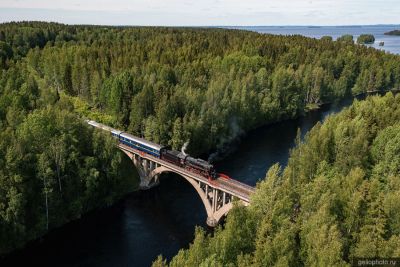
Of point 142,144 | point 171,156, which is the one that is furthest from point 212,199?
point 142,144

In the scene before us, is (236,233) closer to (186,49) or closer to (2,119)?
(2,119)

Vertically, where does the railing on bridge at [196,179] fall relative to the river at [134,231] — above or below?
above

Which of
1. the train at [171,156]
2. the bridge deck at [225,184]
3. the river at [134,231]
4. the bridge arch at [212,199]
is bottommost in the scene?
the river at [134,231]

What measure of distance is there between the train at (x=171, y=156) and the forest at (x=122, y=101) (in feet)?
12.4

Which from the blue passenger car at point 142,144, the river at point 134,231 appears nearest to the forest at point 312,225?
the river at point 134,231

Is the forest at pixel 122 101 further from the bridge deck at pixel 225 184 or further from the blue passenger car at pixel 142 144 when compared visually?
the bridge deck at pixel 225 184

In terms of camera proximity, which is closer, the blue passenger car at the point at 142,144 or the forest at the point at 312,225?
the forest at the point at 312,225

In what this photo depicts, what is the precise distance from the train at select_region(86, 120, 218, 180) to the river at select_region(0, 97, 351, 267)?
270 inches

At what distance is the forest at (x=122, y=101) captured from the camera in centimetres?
4744

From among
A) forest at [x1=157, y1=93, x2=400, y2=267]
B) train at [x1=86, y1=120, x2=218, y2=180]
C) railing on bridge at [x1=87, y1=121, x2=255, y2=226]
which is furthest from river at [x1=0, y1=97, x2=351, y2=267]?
forest at [x1=157, y1=93, x2=400, y2=267]

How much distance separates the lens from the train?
4985 cm

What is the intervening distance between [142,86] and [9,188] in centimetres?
3940

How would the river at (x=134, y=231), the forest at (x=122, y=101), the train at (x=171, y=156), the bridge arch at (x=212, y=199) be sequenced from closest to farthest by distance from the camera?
the river at (x=134, y=231)
the forest at (x=122, y=101)
the bridge arch at (x=212, y=199)
the train at (x=171, y=156)

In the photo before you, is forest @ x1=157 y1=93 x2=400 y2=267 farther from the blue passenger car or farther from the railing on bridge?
the blue passenger car
